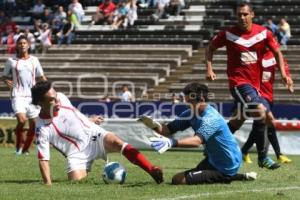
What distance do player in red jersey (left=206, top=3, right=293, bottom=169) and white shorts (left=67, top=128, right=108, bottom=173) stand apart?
2.36m

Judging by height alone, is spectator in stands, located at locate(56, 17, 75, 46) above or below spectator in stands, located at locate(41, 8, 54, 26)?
below

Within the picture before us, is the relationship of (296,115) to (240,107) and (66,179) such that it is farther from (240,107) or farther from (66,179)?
(66,179)

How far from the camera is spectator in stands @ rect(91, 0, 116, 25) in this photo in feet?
109

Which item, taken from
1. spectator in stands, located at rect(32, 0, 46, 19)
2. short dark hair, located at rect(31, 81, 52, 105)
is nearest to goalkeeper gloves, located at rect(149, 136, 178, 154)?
short dark hair, located at rect(31, 81, 52, 105)

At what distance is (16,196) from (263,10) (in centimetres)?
2271

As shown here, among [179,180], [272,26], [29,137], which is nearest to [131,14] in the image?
[272,26]

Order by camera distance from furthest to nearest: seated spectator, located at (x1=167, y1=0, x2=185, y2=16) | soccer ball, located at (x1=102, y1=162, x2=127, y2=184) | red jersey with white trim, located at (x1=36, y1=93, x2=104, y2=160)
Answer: seated spectator, located at (x1=167, y1=0, x2=185, y2=16)
red jersey with white trim, located at (x1=36, y1=93, x2=104, y2=160)
soccer ball, located at (x1=102, y1=162, x2=127, y2=184)

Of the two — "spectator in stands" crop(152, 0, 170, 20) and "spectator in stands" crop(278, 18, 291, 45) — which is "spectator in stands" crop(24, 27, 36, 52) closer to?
"spectator in stands" crop(152, 0, 170, 20)

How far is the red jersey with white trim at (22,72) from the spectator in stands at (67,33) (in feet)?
53.1

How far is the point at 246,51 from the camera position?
510 inches

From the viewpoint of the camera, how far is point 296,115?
72.3ft

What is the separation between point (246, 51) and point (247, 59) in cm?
13

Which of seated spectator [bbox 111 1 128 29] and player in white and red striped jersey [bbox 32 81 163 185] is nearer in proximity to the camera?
player in white and red striped jersey [bbox 32 81 163 185]

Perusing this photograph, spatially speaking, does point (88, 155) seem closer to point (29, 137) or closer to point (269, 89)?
point (269, 89)
